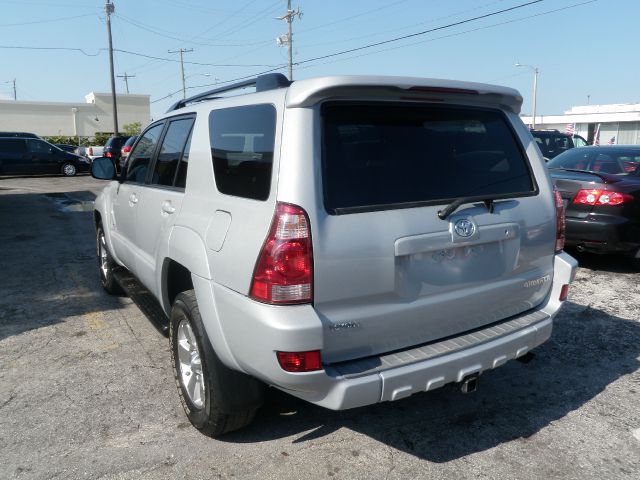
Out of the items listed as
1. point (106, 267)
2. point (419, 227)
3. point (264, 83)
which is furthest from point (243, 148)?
point (106, 267)

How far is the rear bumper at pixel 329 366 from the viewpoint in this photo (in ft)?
7.82

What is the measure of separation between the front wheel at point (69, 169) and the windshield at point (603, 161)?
20.4 meters

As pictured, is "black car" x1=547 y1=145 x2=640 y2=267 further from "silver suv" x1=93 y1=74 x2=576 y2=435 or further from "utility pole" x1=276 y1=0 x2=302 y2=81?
"utility pole" x1=276 y1=0 x2=302 y2=81

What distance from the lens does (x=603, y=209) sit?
6.40 metres

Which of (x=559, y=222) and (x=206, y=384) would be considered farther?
(x=559, y=222)

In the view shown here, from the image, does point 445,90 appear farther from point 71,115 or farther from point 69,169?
point 71,115

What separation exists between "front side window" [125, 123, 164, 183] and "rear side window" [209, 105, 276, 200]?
1264 mm

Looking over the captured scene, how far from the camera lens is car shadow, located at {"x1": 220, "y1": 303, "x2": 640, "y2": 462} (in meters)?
3.13

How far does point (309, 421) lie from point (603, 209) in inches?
188

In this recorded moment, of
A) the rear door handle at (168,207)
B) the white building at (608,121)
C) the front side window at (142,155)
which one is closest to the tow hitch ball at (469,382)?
the rear door handle at (168,207)

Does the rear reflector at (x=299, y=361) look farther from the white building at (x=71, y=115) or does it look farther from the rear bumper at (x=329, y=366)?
the white building at (x=71, y=115)

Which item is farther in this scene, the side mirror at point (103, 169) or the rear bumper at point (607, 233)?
the rear bumper at point (607, 233)

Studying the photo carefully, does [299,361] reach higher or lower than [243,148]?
lower

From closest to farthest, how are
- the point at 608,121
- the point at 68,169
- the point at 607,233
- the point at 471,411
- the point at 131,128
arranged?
1. the point at 471,411
2. the point at 607,233
3. the point at 68,169
4. the point at 131,128
5. the point at 608,121
